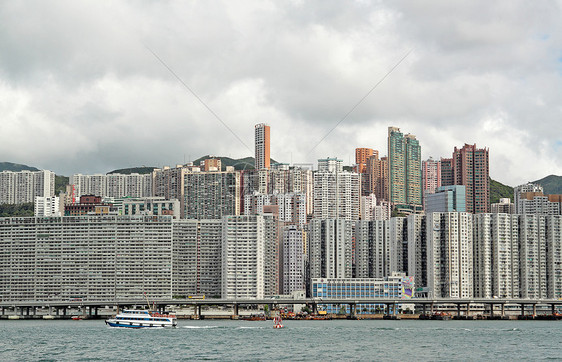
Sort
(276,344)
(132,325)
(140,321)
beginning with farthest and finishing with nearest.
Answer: (140,321) → (132,325) → (276,344)

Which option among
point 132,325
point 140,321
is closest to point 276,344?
point 140,321

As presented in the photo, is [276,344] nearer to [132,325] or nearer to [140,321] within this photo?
[140,321]

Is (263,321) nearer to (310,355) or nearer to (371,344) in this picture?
(371,344)

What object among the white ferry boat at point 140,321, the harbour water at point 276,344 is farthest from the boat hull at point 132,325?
the harbour water at point 276,344

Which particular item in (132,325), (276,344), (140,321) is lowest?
(132,325)

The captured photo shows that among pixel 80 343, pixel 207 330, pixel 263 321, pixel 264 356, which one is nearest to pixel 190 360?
pixel 264 356

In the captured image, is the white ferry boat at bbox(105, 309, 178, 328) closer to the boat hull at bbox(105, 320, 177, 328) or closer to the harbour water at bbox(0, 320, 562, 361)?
the boat hull at bbox(105, 320, 177, 328)

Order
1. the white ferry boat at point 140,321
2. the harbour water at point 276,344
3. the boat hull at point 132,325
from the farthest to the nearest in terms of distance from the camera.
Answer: the white ferry boat at point 140,321 → the boat hull at point 132,325 → the harbour water at point 276,344

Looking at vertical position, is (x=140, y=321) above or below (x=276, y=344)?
above

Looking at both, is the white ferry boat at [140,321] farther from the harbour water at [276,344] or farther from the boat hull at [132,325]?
the harbour water at [276,344]
